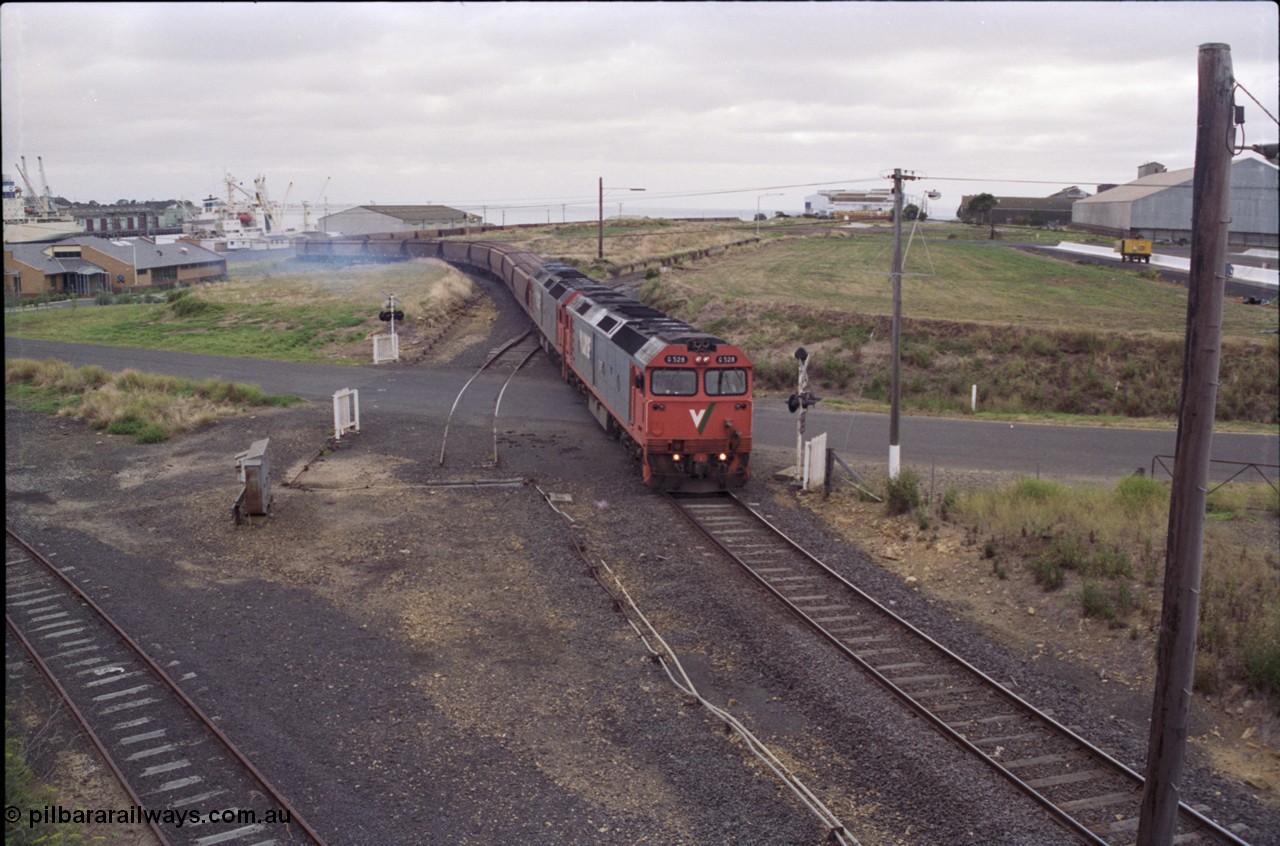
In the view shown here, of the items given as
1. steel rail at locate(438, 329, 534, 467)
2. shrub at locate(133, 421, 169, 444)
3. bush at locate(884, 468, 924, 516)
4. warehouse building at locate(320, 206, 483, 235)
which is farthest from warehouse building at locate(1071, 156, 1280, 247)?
warehouse building at locate(320, 206, 483, 235)

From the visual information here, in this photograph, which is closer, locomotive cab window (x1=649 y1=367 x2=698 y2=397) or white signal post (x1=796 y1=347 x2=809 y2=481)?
locomotive cab window (x1=649 y1=367 x2=698 y2=397)

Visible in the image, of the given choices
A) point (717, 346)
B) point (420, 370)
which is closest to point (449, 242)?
point (420, 370)

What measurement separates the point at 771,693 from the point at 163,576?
1070cm

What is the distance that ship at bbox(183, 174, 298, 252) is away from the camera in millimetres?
98938

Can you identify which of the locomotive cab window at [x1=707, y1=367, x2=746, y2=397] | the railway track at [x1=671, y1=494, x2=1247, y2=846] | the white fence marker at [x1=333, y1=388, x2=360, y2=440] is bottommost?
the railway track at [x1=671, y1=494, x2=1247, y2=846]

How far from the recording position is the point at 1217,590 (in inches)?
601

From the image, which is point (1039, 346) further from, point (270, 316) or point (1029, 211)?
point (1029, 211)

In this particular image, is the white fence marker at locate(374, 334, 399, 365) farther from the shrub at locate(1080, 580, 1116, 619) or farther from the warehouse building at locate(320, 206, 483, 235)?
the warehouse building at locate(320, 206, 483, 235)

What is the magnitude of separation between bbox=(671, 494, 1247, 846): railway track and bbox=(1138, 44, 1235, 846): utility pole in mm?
2052

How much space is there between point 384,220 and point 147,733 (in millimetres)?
134449

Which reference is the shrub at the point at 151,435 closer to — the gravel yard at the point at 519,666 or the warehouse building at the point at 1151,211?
the gravel yard at the point at 519,666

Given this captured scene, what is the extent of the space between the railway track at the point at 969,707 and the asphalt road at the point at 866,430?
319 inches

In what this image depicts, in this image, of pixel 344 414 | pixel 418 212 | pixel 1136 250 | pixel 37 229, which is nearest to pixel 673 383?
pixel 344 414

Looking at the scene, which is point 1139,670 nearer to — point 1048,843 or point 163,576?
point 1048,843
